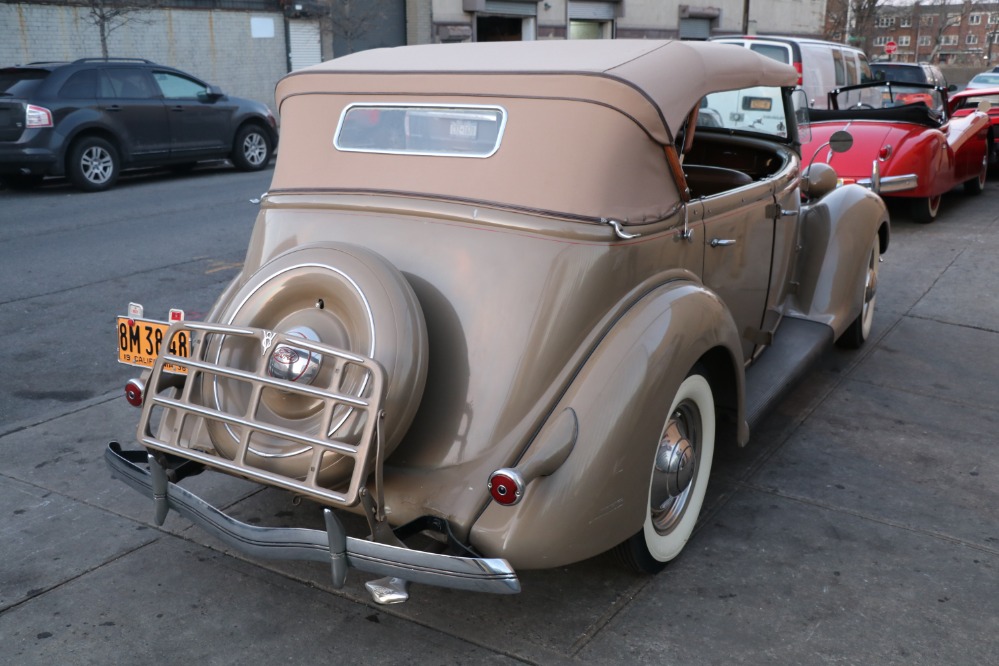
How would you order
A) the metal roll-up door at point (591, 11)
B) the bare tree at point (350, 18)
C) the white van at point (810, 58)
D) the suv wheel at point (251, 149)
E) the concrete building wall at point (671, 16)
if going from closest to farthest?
the white van at point (810, 58) < the suv wheel at point (251, 149) < the bare tree at point (350, 18) < the concrete building wall at point (671, 16) < the metal roll-up door at point (591, 11)

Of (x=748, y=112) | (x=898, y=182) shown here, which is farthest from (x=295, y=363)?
(x=898, y=182)

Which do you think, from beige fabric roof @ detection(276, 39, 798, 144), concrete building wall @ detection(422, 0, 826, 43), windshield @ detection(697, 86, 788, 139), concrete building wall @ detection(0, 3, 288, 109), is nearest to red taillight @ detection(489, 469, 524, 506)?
beige fabric roof @ detection(276, 39, 798, 144)

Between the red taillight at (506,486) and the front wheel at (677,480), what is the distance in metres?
0.62

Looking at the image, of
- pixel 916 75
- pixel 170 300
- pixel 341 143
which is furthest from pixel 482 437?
pixel 916 75

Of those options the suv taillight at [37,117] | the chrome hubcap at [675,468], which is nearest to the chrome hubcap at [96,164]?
the suv taillight at [37,117]

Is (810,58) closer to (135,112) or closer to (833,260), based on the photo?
(833,260)

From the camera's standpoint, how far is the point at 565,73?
10.6ft

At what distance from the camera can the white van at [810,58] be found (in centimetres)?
1282

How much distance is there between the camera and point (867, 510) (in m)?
3.78

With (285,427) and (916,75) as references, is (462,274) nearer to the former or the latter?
(285,427)

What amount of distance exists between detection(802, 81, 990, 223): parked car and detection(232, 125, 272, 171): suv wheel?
8494mm

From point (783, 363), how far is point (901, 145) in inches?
225

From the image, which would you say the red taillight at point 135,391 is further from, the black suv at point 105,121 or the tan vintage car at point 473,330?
the black suv at point 105,121

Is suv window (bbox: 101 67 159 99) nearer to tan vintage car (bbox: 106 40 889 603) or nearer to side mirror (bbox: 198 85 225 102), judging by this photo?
side mirror (bbox: 198 85 225 102)
